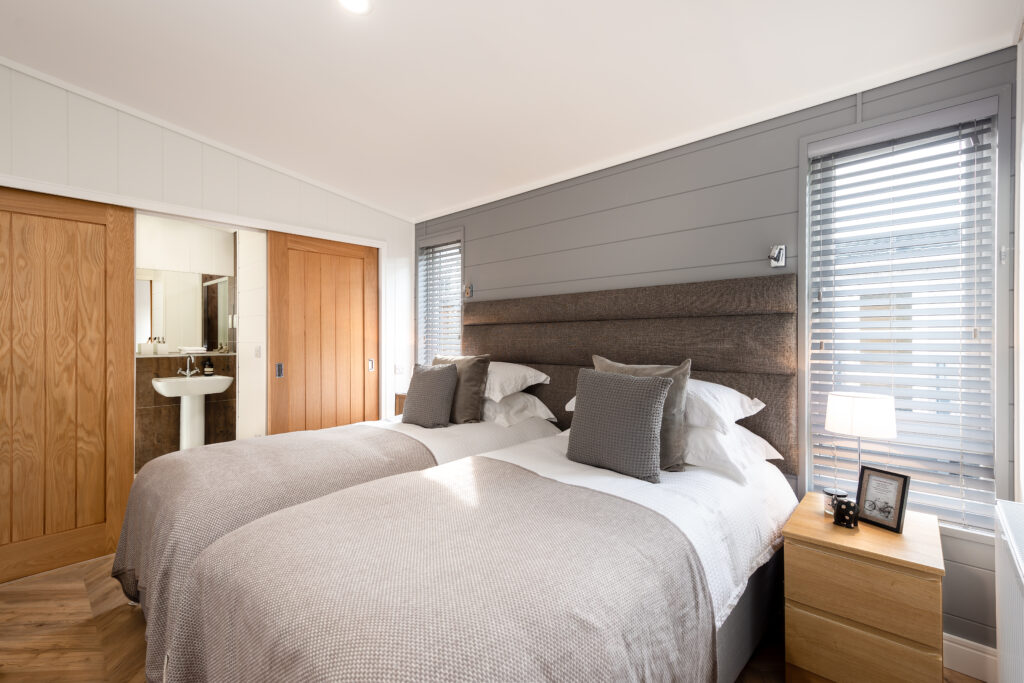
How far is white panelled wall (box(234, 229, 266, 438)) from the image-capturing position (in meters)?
3.64

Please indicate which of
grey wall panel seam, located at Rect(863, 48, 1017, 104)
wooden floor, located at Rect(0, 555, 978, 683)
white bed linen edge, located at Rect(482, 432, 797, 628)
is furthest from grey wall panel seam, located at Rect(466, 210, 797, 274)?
wooden floor, located at Rect(0, 555, 978, 683)

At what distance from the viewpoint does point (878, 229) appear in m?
2.01

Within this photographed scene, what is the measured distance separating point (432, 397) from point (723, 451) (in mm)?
1644

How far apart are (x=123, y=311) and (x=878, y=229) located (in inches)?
163

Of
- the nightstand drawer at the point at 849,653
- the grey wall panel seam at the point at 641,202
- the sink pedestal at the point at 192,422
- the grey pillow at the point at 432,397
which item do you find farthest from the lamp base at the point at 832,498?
the sink pedestal at the point at 192,422

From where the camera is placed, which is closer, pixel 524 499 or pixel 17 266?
pixel 524 499

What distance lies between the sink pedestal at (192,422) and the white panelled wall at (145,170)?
1897mm

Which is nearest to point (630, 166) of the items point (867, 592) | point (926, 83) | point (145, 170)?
point (926, 83)

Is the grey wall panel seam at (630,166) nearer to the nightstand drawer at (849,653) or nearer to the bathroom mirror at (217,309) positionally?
the nightstand drawer at (849,653)

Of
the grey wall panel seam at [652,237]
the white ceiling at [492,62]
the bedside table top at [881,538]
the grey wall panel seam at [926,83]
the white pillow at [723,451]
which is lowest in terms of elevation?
the bedside table top at [881,538]

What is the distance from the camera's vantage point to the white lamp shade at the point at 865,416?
1682mm

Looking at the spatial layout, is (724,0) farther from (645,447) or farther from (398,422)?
(398,422)

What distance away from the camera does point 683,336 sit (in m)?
2.46

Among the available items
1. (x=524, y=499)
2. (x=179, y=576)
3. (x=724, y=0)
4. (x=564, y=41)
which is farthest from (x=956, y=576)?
(x=179, y=576)
